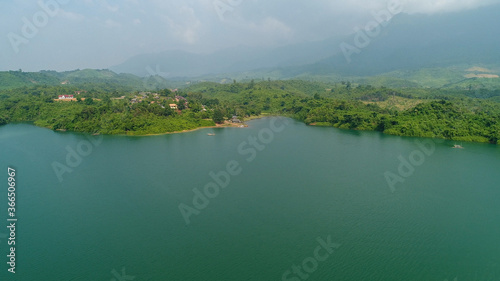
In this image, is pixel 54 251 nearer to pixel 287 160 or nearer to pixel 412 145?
pixel 287 160

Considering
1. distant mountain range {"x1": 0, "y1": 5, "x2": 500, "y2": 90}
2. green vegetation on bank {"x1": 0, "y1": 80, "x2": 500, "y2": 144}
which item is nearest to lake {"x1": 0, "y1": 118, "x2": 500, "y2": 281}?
green vegetation on bank {"x1": 0, "y1": 80, "x2": 500, "y2": 144}

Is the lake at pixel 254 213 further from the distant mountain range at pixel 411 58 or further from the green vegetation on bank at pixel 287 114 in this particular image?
the distant mountain range at pixel 411 58

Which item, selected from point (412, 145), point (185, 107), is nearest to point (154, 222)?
point (412, 145)

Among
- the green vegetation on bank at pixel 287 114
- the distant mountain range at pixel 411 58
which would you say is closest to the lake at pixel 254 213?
the green vegetation on bank at pixel 287 114

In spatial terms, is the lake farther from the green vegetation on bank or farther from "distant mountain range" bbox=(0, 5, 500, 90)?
"distant mountain range" bbox=(0, 5, 500, 90)

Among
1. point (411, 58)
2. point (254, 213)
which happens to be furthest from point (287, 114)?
point (411, 58)

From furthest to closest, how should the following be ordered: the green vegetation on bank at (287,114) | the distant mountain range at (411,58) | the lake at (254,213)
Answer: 1. the distant mountain range at (411,58)
2. the green vegetation on bank at (287,114)
3. the lake at (254,213)

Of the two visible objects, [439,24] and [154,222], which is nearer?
[154,222]

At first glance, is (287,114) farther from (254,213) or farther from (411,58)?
(411,58)

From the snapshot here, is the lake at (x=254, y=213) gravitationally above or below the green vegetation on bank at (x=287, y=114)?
below
